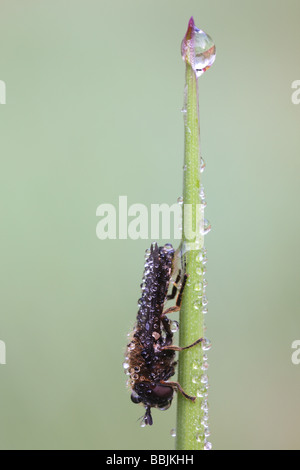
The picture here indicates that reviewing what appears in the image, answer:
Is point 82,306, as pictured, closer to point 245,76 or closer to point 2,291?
point 2,291

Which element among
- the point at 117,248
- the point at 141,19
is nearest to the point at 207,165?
→ the point at 117,248

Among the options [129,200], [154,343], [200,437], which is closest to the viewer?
[200,437]

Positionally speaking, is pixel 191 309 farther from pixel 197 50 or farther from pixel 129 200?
pixel 129 200

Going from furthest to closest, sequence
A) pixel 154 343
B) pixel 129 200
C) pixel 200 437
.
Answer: pixel 129 200, pixel 154 343, pixel 200 437

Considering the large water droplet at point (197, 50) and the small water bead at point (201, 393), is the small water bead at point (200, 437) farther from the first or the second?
the large water droplet at point (197, 50)

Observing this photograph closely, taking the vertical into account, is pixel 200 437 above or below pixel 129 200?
below

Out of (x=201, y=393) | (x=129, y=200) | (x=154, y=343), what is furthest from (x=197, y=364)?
(x=129, y=200)

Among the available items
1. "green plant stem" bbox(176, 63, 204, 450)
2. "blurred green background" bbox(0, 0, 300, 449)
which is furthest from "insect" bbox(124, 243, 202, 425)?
"blurred green background" bbox(0, 0, 300, 449)
